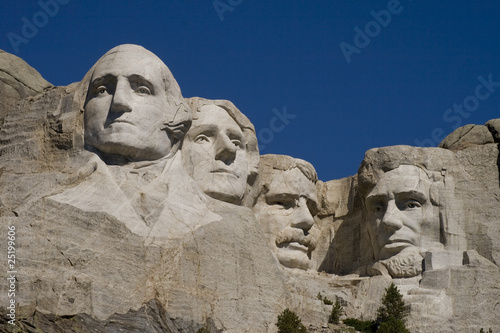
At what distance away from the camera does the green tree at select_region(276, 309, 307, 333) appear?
27547 millimetres

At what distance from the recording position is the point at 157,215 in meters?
28.1

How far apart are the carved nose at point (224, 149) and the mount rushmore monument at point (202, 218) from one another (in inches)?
1.3

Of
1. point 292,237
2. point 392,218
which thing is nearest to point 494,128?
point 392,218

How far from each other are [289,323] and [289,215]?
552cm

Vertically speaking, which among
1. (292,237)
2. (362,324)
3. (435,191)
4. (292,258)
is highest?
(435,191)

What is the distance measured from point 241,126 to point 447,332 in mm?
6191

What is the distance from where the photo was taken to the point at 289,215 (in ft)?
108

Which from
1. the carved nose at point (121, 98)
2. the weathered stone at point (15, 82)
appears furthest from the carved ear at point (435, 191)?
the weathered stone at point (15, 82)

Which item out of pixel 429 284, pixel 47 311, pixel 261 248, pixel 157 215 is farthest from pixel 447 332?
pixel 47 311

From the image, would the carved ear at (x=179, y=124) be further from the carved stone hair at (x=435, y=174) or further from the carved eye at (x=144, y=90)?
the carved stone hair at (x=435, y=174)

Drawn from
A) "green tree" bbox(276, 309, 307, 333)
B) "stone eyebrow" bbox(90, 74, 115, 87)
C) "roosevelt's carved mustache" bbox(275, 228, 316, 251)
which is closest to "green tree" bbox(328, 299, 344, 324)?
"green tree" bbox(276, 309, 307, 333)

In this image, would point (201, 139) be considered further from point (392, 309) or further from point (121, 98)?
point (392, 309)

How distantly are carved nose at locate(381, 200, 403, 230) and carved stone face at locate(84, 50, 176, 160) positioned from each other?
5.16m

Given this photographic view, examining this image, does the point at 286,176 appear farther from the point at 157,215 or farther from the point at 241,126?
the point at 157,215
